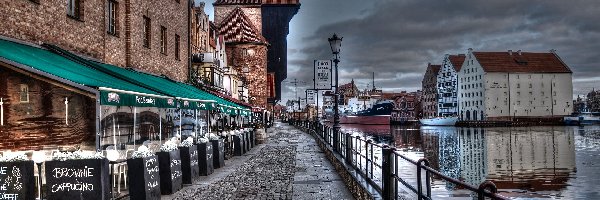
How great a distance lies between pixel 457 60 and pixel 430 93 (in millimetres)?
14165

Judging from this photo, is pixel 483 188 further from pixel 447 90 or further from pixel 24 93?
pixel 447 90

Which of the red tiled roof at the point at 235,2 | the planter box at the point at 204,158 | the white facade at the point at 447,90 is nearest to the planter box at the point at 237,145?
the planter box at the point at 204,158

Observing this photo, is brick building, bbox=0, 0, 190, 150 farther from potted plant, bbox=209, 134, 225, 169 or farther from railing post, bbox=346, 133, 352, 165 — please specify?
railing post, bbox=346, 133, 352, 165

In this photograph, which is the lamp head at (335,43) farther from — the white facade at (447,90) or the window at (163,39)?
the white facade at (447,90)

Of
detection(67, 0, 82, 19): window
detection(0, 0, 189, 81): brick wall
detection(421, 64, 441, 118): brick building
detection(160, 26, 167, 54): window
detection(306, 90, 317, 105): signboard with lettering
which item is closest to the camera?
detection(0, 0, 189, 81): brick wall

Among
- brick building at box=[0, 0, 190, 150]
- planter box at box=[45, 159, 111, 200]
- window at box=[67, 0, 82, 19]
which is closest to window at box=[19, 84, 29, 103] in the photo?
brick building at box=[0, 0, 190, 150]

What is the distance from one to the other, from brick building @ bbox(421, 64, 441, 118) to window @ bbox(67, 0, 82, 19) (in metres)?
121

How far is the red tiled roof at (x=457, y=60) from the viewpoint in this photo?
399 ft

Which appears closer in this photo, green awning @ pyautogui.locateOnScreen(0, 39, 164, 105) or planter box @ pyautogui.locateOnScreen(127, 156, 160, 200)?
planter box @ pyautogui.locateOnScreen(127, 156, 160, 200)

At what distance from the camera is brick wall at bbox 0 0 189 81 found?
1273 centimetres

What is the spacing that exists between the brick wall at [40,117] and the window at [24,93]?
3.0 inches

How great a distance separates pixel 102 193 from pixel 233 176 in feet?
21.0

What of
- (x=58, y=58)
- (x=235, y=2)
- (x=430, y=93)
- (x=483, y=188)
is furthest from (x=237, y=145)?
(x=430, y=93)

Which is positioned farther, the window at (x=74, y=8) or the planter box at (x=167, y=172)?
the window at (x=74, y=8)
